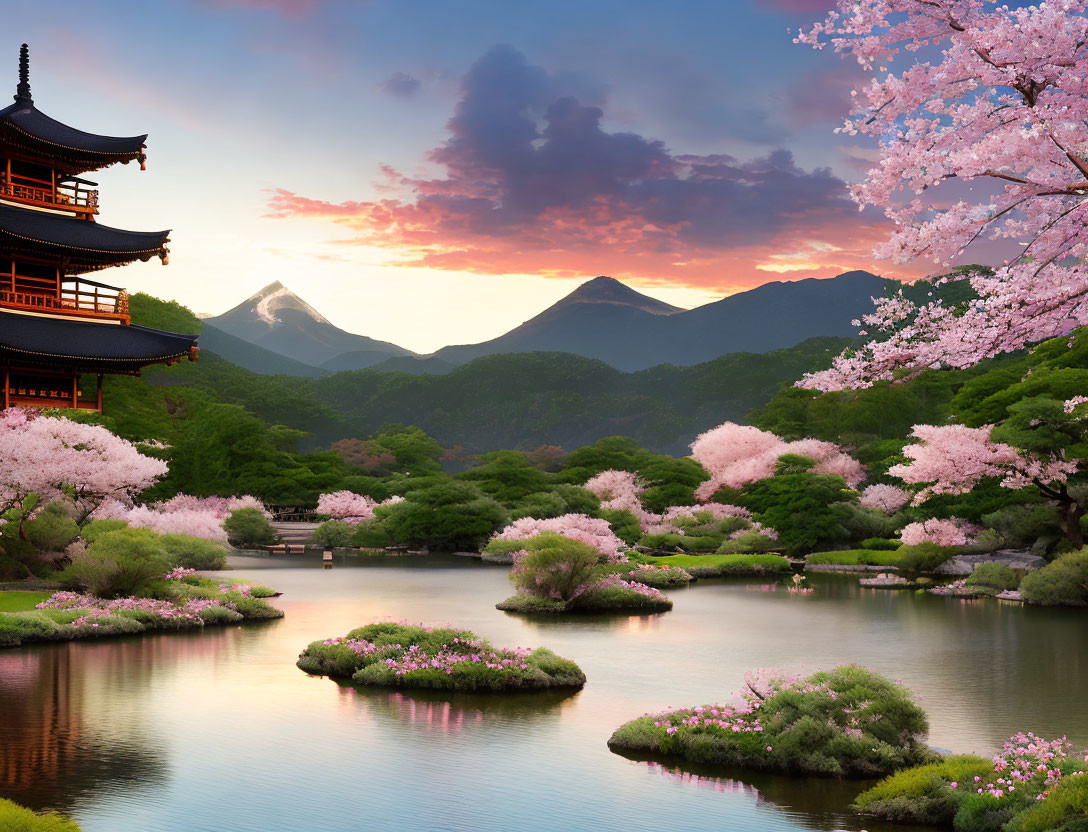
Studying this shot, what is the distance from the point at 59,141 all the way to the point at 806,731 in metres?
26.0

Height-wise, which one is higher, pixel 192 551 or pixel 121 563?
pixel 121 563

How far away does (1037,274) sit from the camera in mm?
10336

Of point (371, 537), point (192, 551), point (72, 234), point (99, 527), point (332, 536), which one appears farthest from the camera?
point (332, 536)

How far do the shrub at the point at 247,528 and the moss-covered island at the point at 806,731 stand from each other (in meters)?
34.3

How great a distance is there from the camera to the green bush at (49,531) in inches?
973

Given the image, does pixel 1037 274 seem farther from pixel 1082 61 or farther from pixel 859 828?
pixel 859 828

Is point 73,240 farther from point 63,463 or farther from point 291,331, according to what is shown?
point 291,331

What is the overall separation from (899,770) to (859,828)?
180 centimetres

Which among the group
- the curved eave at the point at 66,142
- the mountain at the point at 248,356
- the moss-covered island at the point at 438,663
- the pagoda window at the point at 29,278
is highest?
the mountain at the point at 248,356

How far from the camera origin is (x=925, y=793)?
9938 millimetres

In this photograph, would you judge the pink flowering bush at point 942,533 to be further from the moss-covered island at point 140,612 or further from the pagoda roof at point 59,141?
the pagoda roof at point 59,141

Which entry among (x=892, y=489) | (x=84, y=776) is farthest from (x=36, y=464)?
(x=892, y=489)

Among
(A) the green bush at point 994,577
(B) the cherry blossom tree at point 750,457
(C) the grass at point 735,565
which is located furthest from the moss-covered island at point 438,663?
(B) the cherry blossom tree at point 750,457

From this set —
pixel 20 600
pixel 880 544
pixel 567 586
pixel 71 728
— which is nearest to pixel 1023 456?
pixel 880 544
